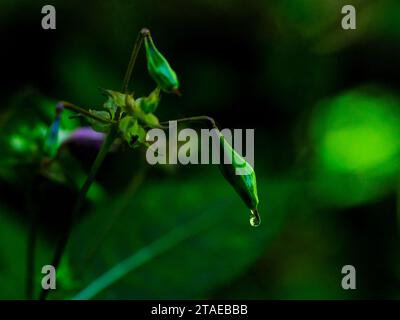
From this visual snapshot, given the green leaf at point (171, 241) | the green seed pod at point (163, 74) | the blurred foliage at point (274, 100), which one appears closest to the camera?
the green seed pod at point (163, 74)


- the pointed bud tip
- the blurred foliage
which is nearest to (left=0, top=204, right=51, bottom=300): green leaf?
the blurred foliage

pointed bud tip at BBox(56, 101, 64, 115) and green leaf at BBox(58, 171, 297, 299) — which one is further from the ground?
pointed bud tip at BBox(56, 101, 64, 115)

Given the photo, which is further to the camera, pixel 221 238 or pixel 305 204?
pixel 305 204

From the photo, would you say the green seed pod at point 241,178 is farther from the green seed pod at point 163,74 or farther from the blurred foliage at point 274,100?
the blurred foliage at point 274,100

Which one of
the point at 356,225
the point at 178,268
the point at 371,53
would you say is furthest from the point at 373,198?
the point at 178,268

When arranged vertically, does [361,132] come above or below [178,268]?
above

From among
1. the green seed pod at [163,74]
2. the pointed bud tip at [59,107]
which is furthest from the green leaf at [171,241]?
the green seed pod at [163,74]

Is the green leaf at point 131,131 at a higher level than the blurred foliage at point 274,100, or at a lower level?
lower

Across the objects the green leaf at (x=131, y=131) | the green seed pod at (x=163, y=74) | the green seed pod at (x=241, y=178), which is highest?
the green seed pod at (x=163, y=74)

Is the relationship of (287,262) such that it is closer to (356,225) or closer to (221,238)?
(356,225)

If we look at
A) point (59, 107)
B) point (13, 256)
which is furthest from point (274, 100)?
point (59, 107)

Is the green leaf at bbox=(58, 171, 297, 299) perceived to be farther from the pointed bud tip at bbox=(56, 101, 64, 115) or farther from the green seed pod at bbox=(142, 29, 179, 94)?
the green seed pod at bbox=(142, 29, 179, 94)
